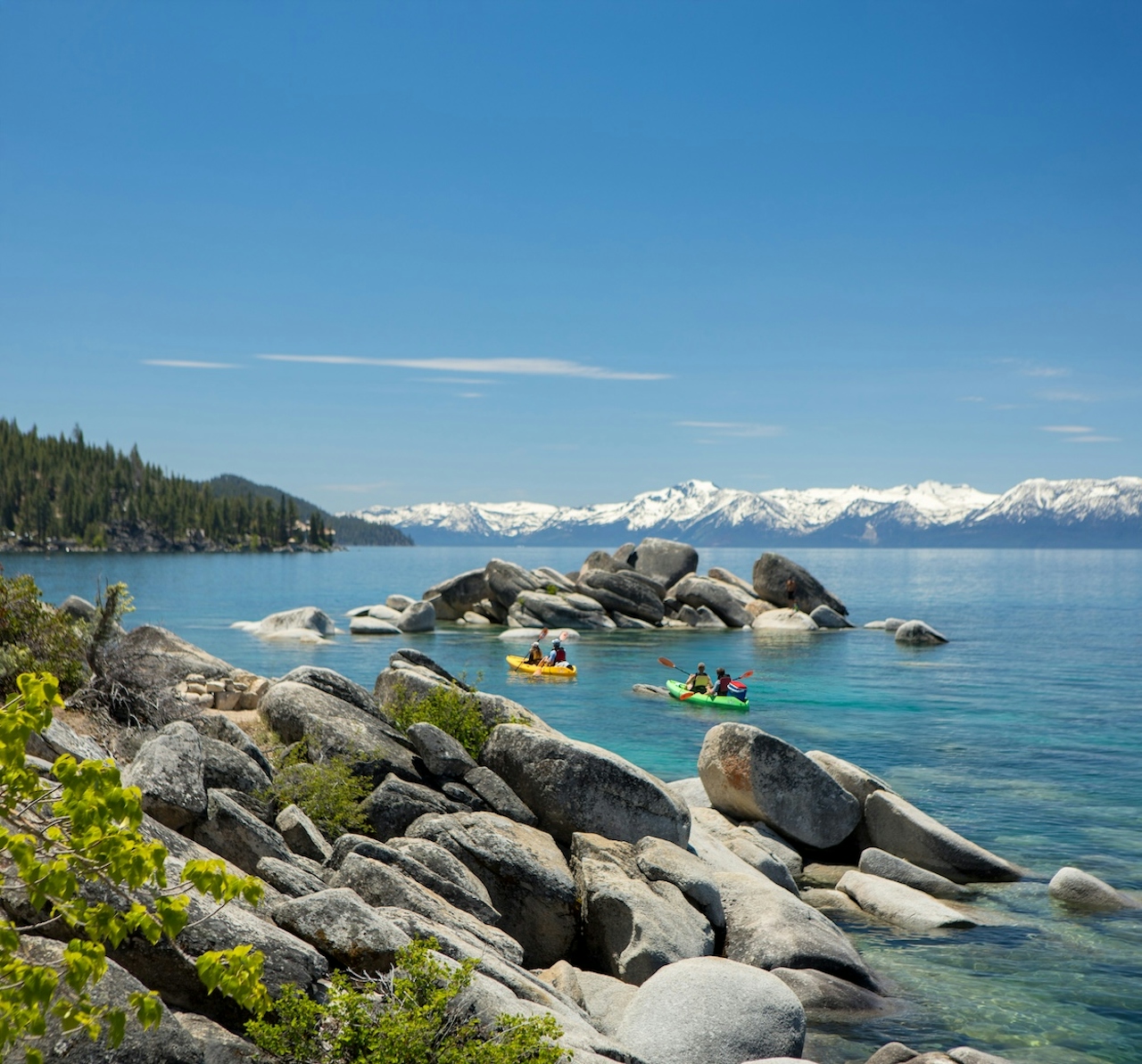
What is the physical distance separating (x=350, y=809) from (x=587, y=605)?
55017 millimetres

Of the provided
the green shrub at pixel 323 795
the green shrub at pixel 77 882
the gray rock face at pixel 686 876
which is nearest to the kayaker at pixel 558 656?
the gray rock face at pixel 686 876

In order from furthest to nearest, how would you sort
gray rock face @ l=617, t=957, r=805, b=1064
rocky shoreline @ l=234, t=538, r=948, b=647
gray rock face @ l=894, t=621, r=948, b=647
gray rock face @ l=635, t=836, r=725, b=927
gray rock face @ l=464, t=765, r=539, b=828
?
rocky shoreline @ l=234, t=538, r=948, b=647
gray rock face @ l=894, t=621, r=948, b=647
gray rock face @ l=464, t=765, r=539, b=828
gray rock face @ l=635, t=836, r=725, b=927
gray rock face @ l=617, t=957, r=805, b=1064

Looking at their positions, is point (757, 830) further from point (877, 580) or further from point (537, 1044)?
point (877, 580)

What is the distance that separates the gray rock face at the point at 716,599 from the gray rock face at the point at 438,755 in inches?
2324

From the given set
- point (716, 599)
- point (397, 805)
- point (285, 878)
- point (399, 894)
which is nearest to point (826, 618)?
point (716, 599)

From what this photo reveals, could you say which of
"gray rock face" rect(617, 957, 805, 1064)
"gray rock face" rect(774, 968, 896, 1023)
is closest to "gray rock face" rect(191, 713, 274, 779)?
"gray rock face" rect(617, 957, 805, 1064)

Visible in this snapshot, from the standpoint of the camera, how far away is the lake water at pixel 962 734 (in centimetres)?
1361

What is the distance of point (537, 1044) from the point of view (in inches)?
307

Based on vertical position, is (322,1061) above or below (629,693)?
above

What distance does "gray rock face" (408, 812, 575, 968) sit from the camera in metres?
13.0

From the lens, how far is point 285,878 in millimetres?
9930

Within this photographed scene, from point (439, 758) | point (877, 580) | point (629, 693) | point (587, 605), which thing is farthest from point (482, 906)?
point (877, 580)

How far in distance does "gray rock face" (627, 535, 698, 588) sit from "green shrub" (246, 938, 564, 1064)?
6832cm

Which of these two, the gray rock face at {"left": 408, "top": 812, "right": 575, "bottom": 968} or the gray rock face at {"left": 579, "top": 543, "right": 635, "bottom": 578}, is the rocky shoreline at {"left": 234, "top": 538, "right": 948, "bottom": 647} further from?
the gray rock face at {"left": 408, "top": 812, "right": 575, "bottom": 968}
